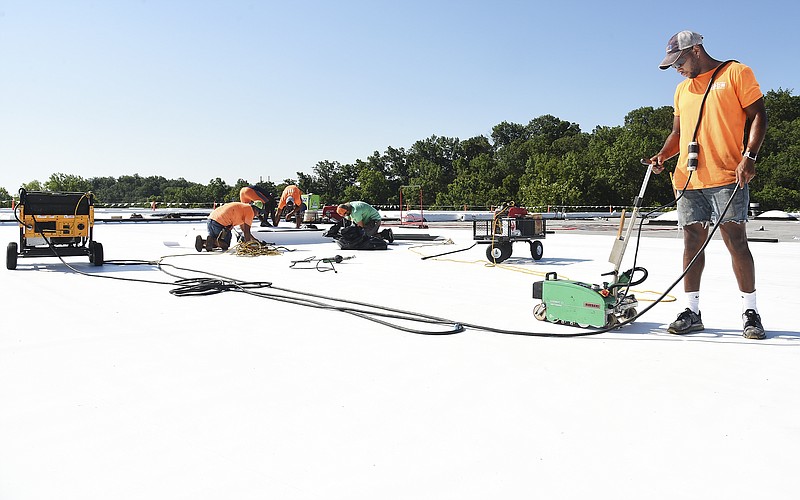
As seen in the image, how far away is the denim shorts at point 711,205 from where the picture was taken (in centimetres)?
333

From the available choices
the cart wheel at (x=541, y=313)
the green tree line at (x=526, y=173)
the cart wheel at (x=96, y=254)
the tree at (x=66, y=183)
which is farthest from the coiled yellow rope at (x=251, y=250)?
the tree at (x=66, y=183)

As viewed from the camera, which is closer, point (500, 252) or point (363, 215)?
point (500, 252)

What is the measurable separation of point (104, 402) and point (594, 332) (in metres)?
2.66

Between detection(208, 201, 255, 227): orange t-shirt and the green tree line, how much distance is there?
25409 mm

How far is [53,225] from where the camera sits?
7.37m

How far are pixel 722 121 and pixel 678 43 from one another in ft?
1.82

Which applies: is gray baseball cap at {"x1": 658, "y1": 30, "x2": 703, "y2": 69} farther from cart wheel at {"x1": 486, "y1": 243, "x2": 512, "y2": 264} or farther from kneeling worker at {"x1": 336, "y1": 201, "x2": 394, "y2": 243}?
kneeling worker at {"x1": 336, "y1": 201, "x2": 394, "y2": 243}

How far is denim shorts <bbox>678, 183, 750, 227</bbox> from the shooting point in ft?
10.9

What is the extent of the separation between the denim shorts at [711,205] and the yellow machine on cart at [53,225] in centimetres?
691

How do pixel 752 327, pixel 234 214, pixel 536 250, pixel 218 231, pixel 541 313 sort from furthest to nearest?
pixel 218 231
pixel 234 214
pixel 536 250
pixel 541 313
pixel 752 327

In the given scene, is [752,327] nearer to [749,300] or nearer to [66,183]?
[749,300]

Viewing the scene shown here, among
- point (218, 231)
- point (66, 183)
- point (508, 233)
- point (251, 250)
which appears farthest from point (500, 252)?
point (66, 183)

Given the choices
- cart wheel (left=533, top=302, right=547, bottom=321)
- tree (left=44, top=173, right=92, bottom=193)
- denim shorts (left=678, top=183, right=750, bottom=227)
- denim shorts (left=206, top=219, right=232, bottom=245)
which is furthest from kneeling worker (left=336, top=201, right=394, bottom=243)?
tree (left=44, top=173, right=92, bottom=193)

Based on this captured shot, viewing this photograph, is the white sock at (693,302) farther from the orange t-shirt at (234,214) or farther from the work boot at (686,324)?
the orange t-shirt at (234,214)
